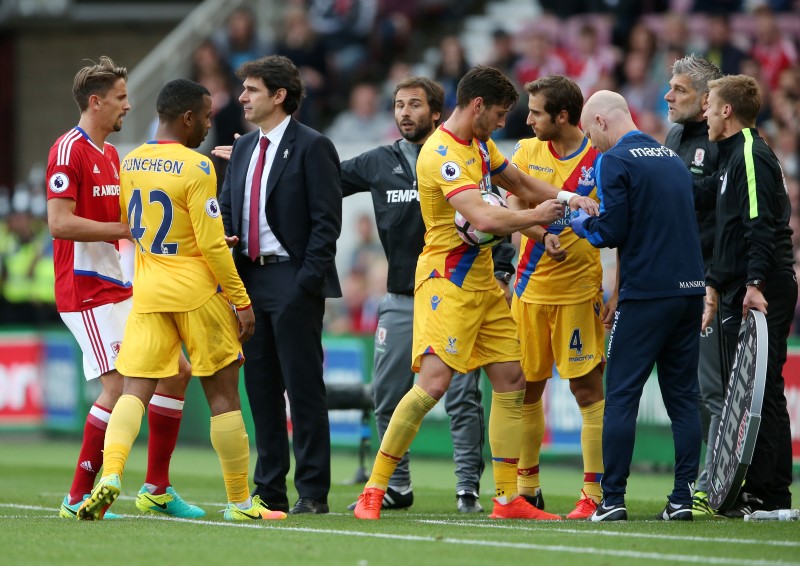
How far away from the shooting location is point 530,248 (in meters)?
9.06

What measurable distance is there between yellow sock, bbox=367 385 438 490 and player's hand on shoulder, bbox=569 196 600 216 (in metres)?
1.40

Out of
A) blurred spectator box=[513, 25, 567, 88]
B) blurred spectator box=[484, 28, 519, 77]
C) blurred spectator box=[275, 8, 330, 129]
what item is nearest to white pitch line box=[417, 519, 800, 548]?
blurred spectator box=[513, 25, 567, 88]

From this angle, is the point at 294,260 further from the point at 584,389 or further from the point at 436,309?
the point at 584,389

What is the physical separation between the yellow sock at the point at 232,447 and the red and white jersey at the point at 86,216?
116 centimetres

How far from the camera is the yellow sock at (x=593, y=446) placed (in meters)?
8.87

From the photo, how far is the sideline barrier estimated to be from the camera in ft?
40.8

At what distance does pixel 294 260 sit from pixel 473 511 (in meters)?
2.07

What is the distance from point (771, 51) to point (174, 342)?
10.7 meters

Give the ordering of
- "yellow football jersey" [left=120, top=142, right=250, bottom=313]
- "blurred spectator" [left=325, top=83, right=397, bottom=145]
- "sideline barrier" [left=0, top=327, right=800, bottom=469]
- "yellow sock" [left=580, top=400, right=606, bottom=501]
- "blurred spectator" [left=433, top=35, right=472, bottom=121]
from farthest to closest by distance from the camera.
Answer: "blurred spectator" [left=325, top=83, right=397, bottom=145]
"blurred spectator" [left=433, top=35, right=472, bottom=121]
"sideline barrier" [left=0, top=327, right=800, bottom=469]
"yellow sock" [left=580, top=400, right=606, bottom=501]
"yellow football jersey" [left=120, top=142, right=250, bottom=313]

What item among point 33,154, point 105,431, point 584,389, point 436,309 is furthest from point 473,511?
point 33,154

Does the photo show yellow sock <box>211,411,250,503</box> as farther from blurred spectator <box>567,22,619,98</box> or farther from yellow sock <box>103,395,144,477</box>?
blurred spectator <box>567,22,619,98</box>

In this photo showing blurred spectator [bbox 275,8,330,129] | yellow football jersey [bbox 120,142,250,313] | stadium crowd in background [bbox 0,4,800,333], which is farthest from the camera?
blurred spectator [bbox 275,8,330,129]

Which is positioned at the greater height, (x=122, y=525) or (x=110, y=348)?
(x=110, y=348)

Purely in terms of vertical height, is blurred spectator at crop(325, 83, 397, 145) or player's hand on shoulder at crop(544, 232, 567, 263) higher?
blurred spectator at crop(325, 83, 397, 145)
